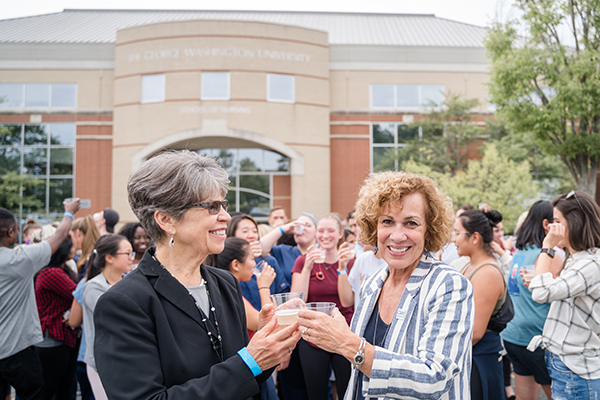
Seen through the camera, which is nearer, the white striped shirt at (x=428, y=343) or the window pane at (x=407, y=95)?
the white striped shirt at (x=428, y=343)

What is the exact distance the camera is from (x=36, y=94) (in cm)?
2245

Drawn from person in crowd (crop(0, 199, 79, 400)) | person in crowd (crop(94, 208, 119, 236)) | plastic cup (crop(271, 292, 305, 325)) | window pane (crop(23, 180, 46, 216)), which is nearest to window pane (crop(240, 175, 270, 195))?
window pane (crop(23, 180, 46, 216))

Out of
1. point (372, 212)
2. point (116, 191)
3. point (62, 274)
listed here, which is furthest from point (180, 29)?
point (372, 212)

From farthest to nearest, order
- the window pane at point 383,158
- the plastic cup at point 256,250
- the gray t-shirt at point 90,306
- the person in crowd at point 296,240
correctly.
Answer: the window pane at point 383,158, the person in crowd at point 296,240, the plastic cup at point 256,250, the gray t-shirt at point 90,306

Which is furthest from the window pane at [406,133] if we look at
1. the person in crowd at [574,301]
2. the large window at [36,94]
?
the person in crowd at [574,301]

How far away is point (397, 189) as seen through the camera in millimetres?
2248

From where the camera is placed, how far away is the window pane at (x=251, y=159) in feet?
72.9

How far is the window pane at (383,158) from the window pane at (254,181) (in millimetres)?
5945

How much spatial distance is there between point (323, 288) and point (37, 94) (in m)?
23.7

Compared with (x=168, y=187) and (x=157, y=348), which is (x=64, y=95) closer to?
(x=168, y=187)

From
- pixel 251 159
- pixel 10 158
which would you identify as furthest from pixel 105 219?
pixel 10 158

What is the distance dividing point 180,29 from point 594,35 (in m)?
17.2

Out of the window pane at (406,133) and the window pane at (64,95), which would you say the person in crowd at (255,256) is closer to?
the window pane at (406,133)

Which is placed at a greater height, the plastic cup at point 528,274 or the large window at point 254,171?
the large window at point 254,171
